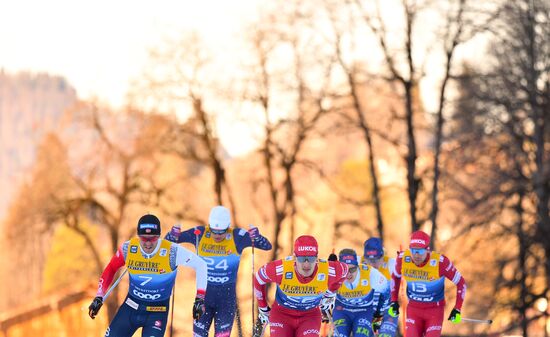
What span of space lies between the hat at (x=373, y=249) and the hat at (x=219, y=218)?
318cm

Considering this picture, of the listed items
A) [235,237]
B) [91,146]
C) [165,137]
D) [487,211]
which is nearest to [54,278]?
[91,146]

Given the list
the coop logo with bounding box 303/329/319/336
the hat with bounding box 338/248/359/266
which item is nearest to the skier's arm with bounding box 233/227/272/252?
the hat with bounding box 338/248/359/266

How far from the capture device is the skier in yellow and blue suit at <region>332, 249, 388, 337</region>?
16203 mm

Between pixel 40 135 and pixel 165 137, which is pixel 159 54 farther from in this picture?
pixel 40 135

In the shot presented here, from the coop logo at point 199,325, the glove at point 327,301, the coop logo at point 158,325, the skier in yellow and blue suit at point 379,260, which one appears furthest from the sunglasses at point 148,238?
the skier in yellow and blue suit at point 379,260

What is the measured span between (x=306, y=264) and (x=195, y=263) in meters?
1.41

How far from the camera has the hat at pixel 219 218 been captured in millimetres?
15766

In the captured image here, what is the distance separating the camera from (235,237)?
1641 cm

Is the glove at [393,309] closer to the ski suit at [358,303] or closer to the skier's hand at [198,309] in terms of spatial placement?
the ski suit at [358,303]

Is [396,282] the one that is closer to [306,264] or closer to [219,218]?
[219,218]

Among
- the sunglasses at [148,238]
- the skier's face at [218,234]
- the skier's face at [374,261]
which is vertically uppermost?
the skier's face at [374,261]

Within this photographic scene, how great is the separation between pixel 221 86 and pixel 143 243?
77.9ft

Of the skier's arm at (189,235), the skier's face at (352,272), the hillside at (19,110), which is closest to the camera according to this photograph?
the skier's face at (352,272)

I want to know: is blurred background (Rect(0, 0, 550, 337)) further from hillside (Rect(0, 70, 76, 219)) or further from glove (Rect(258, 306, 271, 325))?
hillside (Rect(0, 70, 76, 219))
